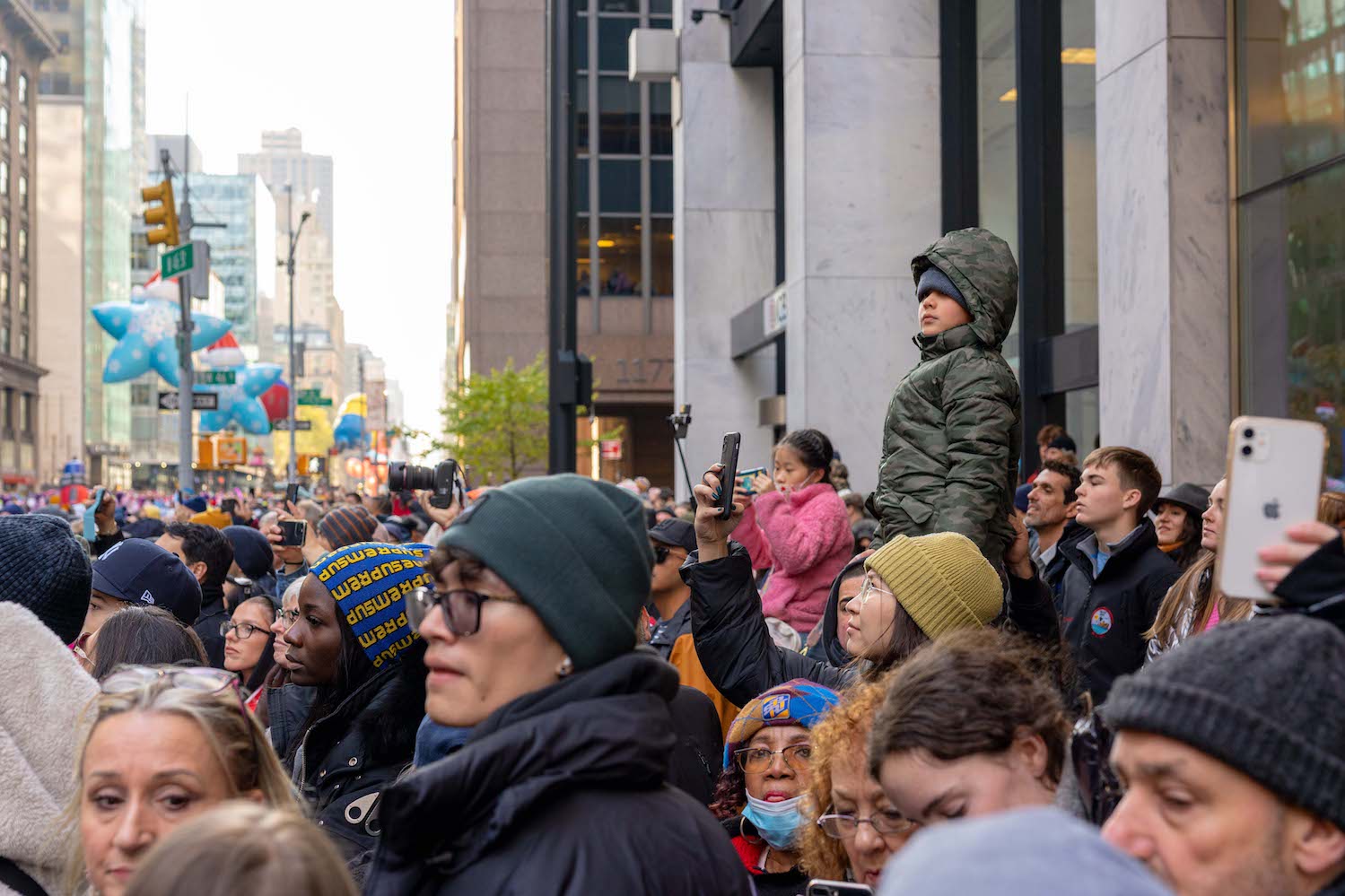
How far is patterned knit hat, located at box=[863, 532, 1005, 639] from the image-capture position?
181 inches

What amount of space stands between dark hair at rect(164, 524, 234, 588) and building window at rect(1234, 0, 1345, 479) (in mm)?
6510

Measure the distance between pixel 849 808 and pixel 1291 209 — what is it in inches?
302

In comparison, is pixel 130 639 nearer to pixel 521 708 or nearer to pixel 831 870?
pixel 831 870

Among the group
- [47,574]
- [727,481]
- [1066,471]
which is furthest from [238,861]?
[1066,471]

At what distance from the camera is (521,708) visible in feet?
9.06

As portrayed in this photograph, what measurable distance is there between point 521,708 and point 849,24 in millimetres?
16024

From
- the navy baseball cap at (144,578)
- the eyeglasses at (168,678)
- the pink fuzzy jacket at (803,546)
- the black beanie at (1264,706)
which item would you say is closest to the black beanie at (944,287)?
the pink fuzzy jacket at (803,546)

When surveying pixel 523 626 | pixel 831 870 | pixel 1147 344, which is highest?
pixel 1147 344

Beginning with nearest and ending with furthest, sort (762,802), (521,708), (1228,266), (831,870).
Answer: (521,708) → (831,870) → (762,802) → (1228,266)

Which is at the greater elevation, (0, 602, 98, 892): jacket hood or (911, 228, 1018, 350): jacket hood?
(911, 228, 1018, 350): jacket hood

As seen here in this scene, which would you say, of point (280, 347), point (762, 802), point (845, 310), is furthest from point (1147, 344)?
point (280, 347)

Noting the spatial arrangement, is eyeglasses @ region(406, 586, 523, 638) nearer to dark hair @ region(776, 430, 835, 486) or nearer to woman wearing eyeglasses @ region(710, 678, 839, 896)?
woman wearing eyeglasses @ region(710, 678, 839, 896)

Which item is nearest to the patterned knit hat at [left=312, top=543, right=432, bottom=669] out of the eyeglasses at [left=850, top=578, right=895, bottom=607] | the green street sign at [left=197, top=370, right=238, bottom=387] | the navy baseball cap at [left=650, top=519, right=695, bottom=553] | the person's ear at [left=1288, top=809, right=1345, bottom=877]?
the eyeglasses at [left=850, top=578, right=895, bottom=607]

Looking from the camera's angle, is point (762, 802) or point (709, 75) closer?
point (762, 802)
